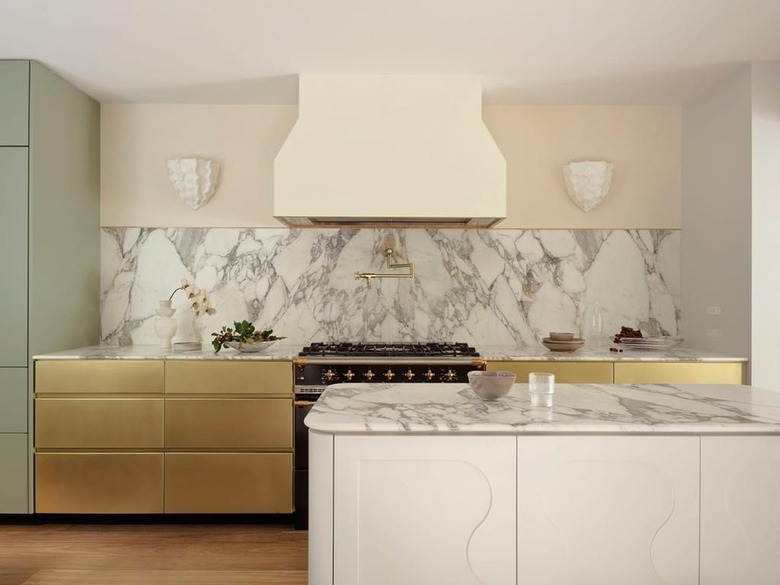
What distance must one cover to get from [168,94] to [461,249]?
2.14m

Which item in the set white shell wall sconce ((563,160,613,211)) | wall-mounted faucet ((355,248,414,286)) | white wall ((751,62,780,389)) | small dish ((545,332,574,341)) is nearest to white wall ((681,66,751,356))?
white wall ((751,62,780,389))

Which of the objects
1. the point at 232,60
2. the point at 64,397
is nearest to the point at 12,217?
the point at 64,397

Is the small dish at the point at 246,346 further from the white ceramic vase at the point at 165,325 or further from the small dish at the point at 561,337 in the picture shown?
the small dish at the point at 561,337

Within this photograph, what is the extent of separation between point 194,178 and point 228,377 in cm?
139

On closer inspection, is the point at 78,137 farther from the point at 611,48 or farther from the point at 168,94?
the point at 611,48

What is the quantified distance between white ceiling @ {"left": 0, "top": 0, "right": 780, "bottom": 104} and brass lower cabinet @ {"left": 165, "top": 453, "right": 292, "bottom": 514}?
2.18 m

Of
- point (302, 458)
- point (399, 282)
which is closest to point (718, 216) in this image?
point (399, 282)

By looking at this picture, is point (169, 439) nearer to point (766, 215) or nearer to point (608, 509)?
point (608, 509)

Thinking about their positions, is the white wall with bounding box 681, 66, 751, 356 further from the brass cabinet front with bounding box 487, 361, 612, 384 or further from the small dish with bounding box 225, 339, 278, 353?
the small dish with bounding box 225, 339, 278, 353

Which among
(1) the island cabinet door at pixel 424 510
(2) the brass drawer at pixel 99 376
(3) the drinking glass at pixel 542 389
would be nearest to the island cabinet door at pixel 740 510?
(3) the drinking glass at pixel 542 389

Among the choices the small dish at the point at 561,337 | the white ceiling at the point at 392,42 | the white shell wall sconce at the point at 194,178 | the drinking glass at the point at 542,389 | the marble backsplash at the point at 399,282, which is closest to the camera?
the drinking glass at the point at 542,389

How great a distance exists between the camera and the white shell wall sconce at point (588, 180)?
3865 millimetres

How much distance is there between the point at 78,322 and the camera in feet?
12.1

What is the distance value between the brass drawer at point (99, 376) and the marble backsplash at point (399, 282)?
2.17ft
